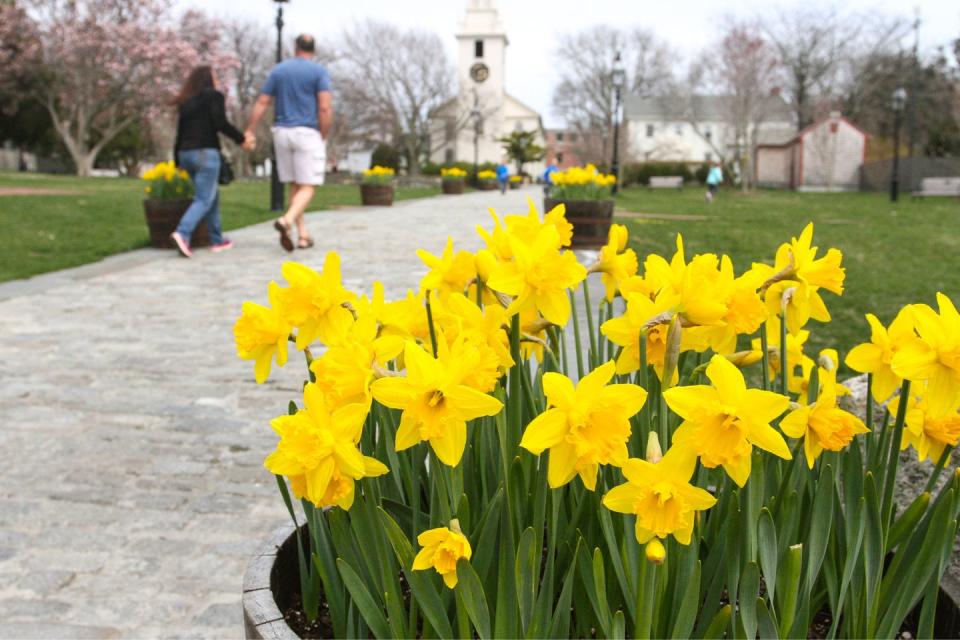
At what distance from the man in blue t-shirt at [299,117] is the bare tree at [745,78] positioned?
3090cm

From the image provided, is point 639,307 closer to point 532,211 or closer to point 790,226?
point 532,211

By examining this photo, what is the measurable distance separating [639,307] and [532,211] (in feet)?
0.82

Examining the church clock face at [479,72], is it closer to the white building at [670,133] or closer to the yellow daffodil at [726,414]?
the white building at [670,133]

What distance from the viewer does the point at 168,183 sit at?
31.5 feet

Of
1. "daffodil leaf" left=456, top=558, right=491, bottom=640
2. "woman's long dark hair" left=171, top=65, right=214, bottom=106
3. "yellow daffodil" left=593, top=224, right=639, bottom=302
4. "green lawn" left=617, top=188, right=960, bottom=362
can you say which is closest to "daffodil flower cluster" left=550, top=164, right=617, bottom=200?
"green lawn" left=617, top=188, right=960, bottom=362

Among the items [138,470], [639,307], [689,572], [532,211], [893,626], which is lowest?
[138,470]

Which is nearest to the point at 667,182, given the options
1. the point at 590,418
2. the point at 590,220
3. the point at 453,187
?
the point at 453,187

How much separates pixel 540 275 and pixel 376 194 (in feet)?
55.5

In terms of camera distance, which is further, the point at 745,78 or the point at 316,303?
the point at 745,78

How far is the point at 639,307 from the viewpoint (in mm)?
1167

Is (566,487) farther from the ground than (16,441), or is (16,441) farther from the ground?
(566,487)

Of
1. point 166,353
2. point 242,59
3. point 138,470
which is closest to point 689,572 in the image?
point 138,470

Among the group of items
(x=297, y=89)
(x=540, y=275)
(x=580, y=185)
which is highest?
(x=297, y=89)

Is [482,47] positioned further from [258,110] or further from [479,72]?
[258,110]
